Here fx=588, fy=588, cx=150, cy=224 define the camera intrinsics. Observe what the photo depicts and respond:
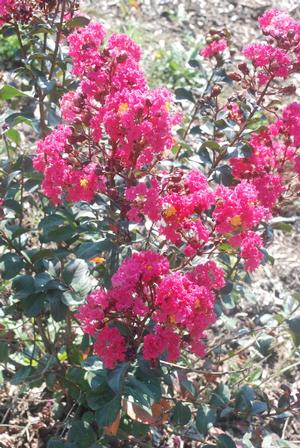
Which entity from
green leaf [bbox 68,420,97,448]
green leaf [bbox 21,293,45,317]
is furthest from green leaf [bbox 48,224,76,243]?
green leaf [bbox 68,420,97,448]

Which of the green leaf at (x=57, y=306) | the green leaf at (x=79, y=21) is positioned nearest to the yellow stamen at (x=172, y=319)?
the green leaf at (x=57, y=306)

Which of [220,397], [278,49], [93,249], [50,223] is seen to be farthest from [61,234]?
[278,49]

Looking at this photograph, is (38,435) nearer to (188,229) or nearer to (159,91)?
(188,229)

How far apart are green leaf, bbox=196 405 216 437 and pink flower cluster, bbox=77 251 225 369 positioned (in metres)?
0.46

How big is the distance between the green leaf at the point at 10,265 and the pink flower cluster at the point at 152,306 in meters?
0.44

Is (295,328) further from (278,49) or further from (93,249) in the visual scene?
(278,49)

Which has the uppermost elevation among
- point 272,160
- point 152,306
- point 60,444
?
point 272,160

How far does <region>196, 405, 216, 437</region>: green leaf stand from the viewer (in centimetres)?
204

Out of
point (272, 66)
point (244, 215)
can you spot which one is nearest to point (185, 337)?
point (244, 215)

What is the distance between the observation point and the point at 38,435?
2.51 m

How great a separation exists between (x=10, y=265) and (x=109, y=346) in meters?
0.58

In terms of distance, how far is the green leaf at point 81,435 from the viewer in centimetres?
205

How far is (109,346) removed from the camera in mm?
1624

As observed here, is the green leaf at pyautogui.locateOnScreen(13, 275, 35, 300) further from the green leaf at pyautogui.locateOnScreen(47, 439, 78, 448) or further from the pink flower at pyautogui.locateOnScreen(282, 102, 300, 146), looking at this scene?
the pink flower at pyautogui.locateOnScreen(282, 102, 300, 146)
